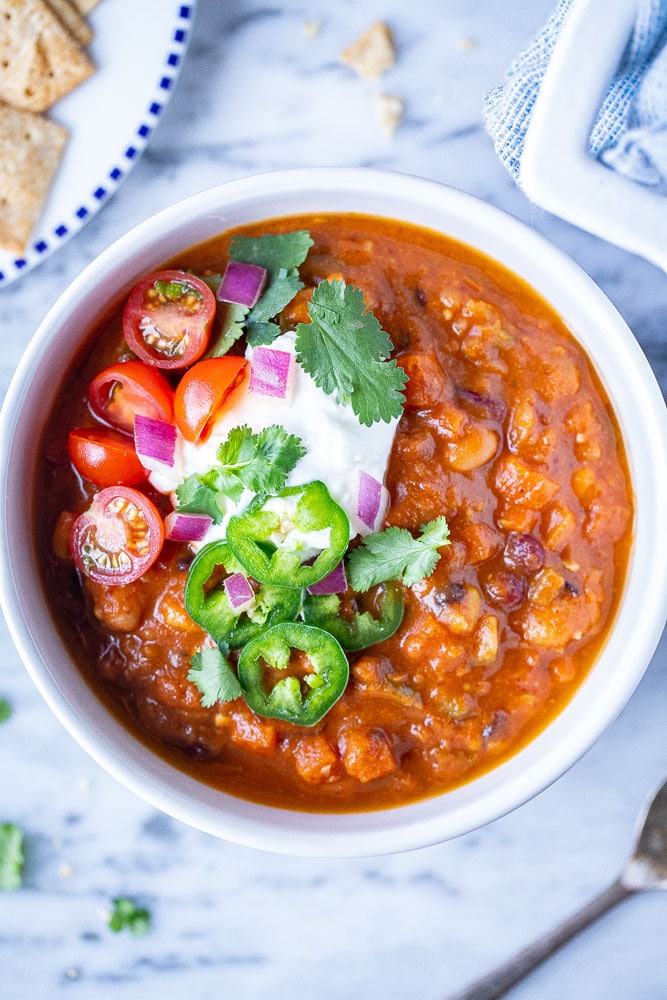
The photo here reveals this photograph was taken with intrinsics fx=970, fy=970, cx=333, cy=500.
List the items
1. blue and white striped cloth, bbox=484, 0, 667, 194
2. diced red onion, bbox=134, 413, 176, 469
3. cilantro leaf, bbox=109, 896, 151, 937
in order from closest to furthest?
blue and white striped cloth, bbox=484, 0, 667, 194 < diced red onion, bbox=134, 413, 176, 469 < cilantro leaf, bbox=109, 896, 151, 937

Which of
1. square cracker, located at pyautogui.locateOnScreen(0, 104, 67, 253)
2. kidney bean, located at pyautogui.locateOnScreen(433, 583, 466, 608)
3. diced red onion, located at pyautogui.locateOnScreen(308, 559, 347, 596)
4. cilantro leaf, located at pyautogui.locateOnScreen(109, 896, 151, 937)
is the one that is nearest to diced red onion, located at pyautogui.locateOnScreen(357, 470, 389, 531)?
diced red onion, located at pyautogui.locateOnScreen(308, 559, 347, 596)

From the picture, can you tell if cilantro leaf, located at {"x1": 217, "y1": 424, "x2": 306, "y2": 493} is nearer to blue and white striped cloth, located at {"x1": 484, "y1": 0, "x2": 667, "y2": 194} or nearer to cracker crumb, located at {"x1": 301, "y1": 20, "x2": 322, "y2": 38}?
blue and white striped cloth, located at {"x1": 484, "y1": 0, "x2": 667, "y2": 194}

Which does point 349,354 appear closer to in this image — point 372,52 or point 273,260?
point 273,260

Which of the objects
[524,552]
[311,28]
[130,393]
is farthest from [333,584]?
[311,28]

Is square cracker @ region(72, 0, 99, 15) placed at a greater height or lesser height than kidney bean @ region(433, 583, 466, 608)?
greater

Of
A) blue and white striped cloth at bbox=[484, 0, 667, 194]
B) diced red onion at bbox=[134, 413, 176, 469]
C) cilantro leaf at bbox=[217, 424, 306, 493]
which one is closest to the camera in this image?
blue and white striped cloth at bbox=[484, 0, 667, 194]

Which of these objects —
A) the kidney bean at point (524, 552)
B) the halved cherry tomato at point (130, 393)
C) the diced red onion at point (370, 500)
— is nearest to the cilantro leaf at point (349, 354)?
the diced red onion at point (370, 500)

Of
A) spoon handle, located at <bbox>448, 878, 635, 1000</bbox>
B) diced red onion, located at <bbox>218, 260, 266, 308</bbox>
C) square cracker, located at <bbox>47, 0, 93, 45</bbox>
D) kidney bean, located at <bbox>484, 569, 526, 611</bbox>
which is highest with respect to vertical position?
square cracker, located at <bbox>47, 0, 93, 45</bbox>
